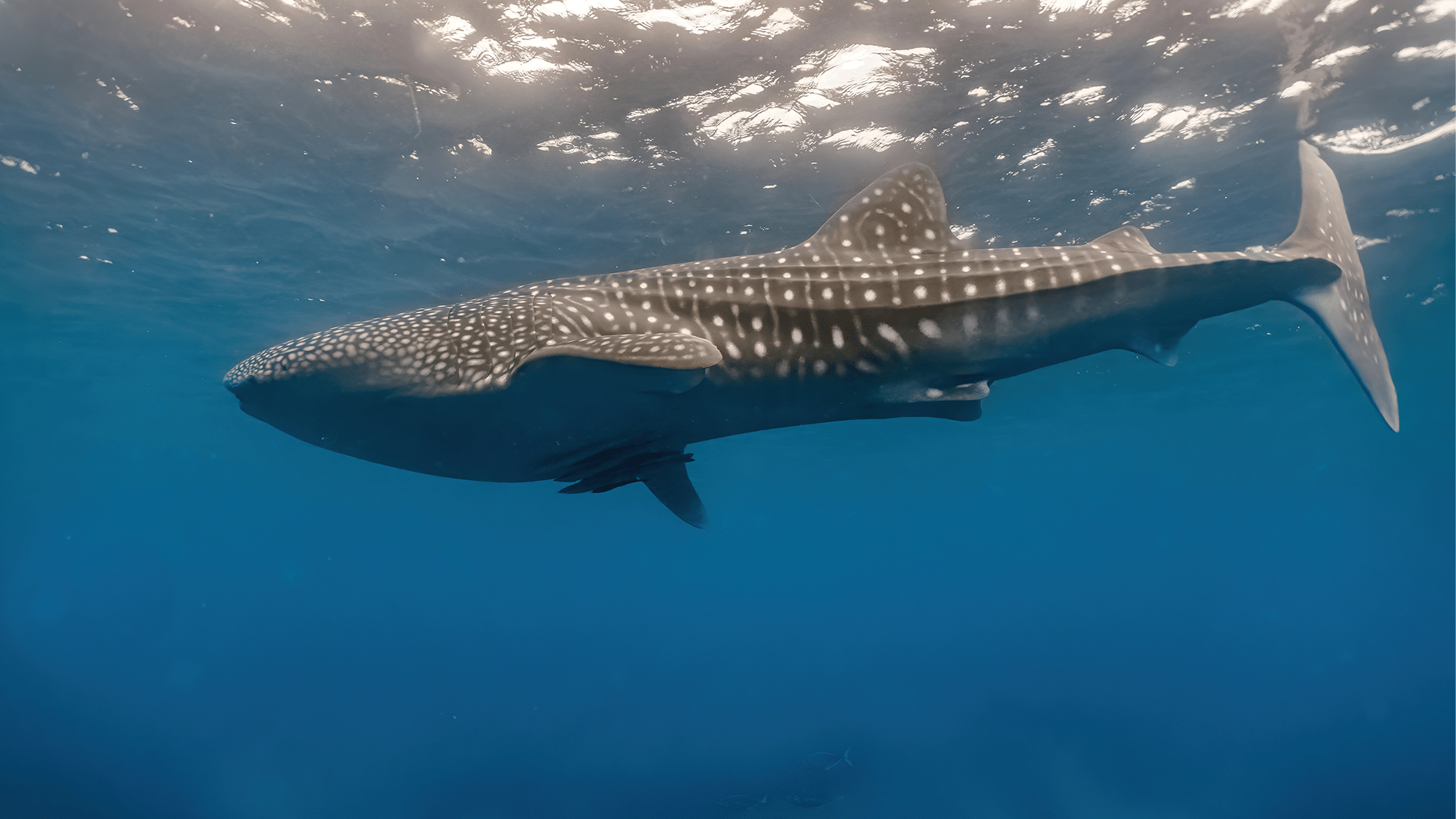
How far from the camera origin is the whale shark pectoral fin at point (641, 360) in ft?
8.39

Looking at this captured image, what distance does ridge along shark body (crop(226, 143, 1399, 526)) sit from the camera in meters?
2.78

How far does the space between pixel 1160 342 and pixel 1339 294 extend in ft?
3.98

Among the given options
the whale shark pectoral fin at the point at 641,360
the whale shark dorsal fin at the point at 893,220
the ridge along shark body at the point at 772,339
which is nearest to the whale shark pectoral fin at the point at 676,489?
the ridge along shark body at the point at 772,339

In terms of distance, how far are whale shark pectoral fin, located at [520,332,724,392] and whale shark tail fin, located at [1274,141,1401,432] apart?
9.33 feet

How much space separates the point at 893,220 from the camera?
11.0ft

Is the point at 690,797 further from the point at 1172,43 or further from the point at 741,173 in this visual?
the point at 1172,43

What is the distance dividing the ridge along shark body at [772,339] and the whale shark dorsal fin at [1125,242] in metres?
0.02

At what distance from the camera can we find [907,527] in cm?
7331

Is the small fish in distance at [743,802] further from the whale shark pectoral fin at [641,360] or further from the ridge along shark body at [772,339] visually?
the whale shark pectoral fin at [641,360]

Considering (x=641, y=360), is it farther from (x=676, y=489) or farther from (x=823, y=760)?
(x=823, y=760)

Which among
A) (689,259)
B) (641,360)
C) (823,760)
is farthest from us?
(823,760)

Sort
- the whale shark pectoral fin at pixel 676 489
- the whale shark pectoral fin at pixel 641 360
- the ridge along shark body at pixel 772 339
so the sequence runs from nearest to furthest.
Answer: the whale shark pectoral fin at pixel 641 360 → the ridge along shark body at pixel 772 339 → the whale shark pectoral fin at pixel 676 489

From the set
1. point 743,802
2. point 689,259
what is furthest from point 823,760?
point 689,259

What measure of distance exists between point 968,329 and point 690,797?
26.5 meters
